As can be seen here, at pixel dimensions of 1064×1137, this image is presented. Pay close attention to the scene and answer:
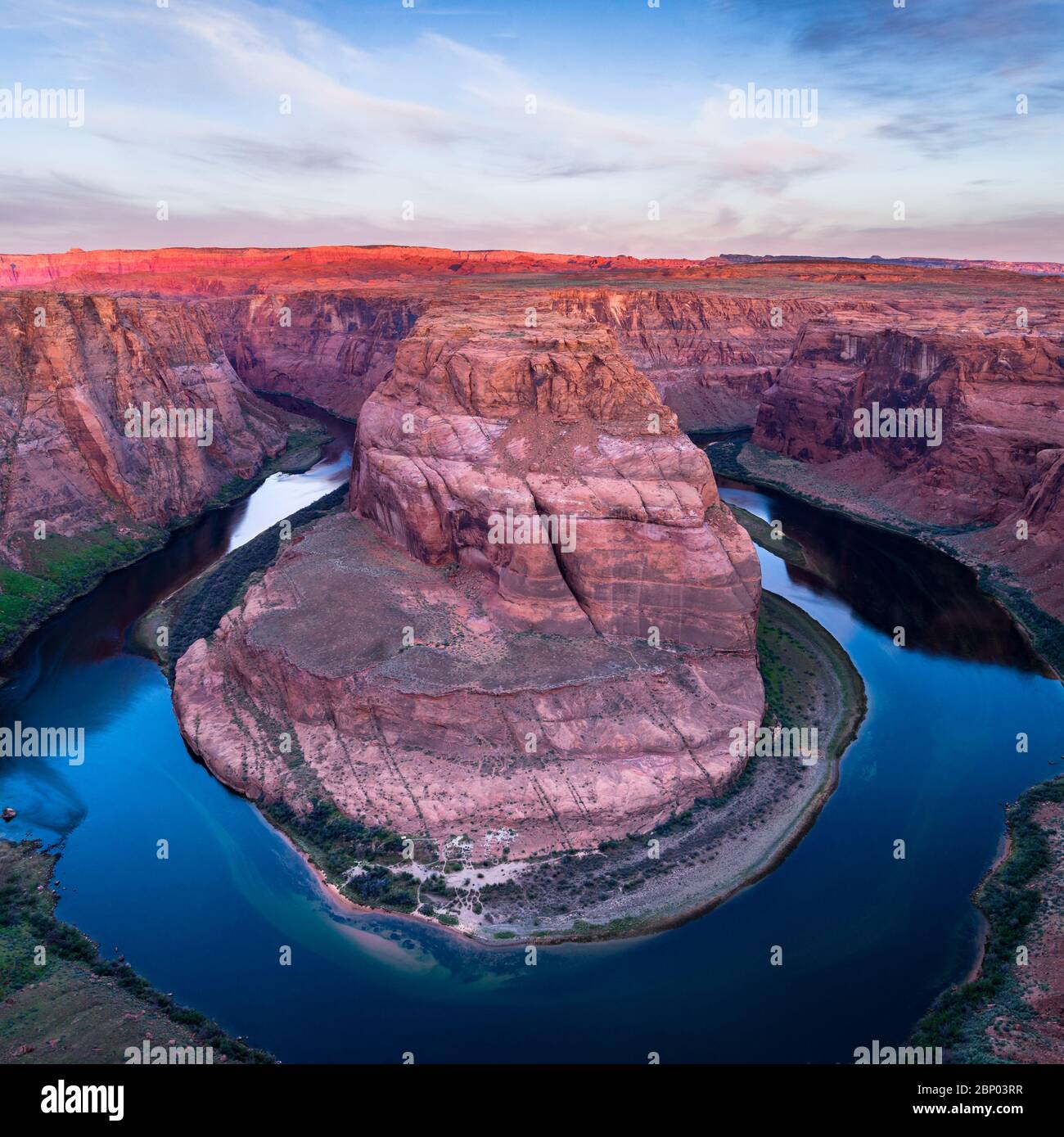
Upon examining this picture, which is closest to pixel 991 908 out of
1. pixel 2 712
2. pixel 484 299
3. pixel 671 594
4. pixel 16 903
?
pixel 671 594

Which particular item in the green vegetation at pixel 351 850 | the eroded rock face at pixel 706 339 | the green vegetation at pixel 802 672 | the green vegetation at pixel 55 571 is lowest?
the green vegetation at pixel 351 850

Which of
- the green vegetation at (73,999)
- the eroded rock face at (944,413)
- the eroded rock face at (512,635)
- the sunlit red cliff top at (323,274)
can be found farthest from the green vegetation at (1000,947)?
Answer: the sunlit red cliff top at (323,274)

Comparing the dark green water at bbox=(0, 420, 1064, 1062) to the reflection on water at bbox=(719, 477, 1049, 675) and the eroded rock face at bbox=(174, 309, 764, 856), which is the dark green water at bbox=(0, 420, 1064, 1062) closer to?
the reflection on water at bbox=(719, 477, 1049, 675)

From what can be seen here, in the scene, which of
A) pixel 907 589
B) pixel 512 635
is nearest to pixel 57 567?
pixel 512 635

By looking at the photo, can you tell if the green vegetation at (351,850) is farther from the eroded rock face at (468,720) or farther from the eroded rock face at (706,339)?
the eroded rock face at (706,339)

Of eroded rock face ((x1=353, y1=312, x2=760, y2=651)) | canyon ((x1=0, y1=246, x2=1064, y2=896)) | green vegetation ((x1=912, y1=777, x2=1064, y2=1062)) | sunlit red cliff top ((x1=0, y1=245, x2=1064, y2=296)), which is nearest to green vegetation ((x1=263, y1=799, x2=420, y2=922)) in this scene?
canyon ((x1=0, y1=246, x2=1064, y2=896))

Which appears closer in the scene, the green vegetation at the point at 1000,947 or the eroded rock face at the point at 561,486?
the green vegetation at the point at 1000,947
